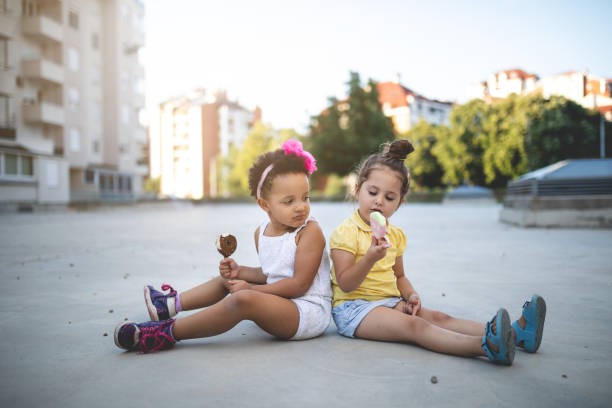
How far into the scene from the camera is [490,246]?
7512 mm

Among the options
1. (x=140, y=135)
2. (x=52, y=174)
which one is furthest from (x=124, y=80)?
(x=52, y=174)

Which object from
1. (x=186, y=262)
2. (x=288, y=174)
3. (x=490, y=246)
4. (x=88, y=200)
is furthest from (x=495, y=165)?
(x=288, y=174)

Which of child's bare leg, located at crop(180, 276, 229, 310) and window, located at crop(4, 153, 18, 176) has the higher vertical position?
window, located at crop(4, 153, 18, 176)

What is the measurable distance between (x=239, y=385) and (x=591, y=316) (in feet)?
8.14

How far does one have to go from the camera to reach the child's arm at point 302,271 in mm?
2549

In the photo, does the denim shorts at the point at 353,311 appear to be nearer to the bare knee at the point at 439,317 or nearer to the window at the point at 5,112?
the bare knee at the point at 439,317

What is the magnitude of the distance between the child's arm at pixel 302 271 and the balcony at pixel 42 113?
2834cm

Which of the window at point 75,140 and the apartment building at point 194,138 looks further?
the apartment building at point 194,138

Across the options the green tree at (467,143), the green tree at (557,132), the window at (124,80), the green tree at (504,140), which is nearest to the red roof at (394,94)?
the green tree at (467,143)

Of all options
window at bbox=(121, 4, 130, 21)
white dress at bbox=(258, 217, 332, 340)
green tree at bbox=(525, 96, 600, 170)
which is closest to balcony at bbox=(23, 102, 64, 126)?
window at bbox=(121, 4, 130, 21)

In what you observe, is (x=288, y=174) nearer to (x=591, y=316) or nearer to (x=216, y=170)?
(x=591, y=316)

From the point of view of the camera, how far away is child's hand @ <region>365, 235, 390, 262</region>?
7.52ft

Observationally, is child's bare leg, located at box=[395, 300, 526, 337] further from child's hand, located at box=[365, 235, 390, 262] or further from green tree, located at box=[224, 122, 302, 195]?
green tree, located at box=[224, 122, 302, 195]

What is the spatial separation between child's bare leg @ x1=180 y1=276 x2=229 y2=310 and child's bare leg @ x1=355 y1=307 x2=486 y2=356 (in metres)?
0.88
